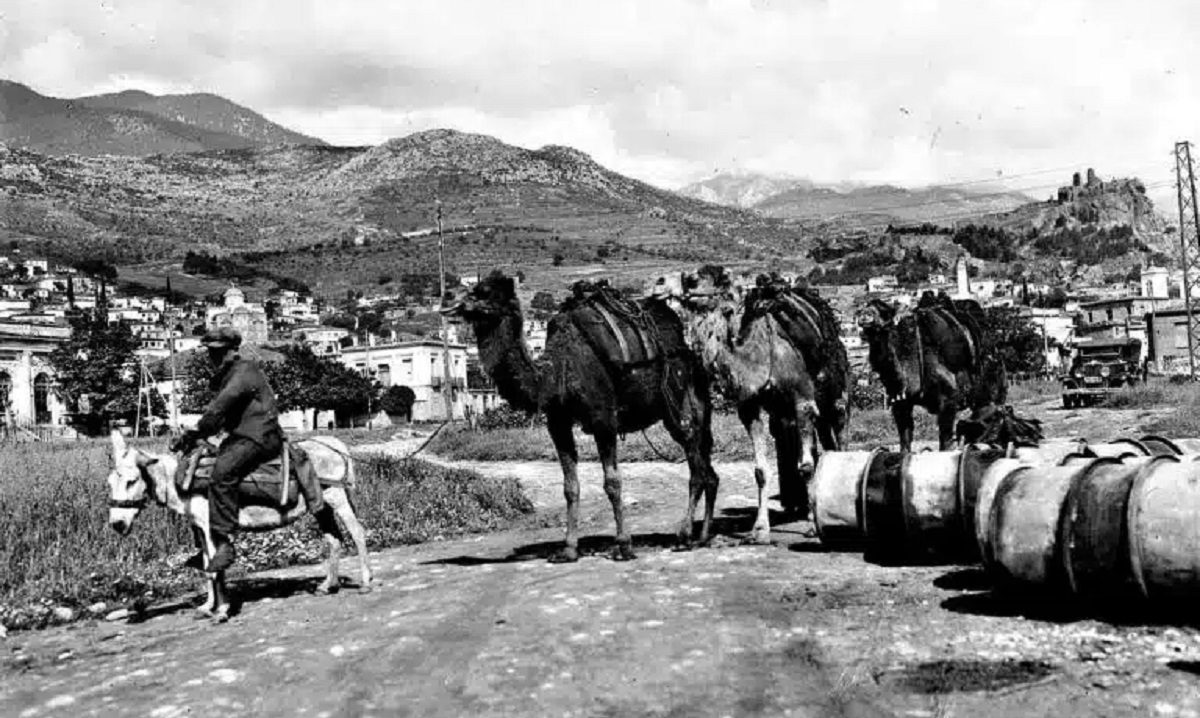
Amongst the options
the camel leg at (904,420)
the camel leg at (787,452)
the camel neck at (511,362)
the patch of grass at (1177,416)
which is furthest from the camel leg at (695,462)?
the patch of grass at (1177,416)

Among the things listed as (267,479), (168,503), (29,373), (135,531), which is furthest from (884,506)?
(29,373)

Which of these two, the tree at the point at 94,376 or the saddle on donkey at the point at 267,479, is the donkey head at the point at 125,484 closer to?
the saddle on donkey at the point at 267,479

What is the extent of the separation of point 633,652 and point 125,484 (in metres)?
4.83

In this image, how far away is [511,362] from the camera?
11156mm

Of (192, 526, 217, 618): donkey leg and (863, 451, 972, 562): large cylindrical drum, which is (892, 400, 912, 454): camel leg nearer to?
(863, 451, 972, 562): large cylindrical drum

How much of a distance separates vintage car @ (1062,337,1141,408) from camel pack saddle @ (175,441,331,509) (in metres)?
34.0

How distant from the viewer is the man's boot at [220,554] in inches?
357

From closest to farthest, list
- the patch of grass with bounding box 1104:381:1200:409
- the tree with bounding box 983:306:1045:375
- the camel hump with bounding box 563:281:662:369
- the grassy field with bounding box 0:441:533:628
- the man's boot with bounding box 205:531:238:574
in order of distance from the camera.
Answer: the man's boot with bounding box 205:531:238:574 → the grassy field with bounding box 0:441:533:628 → the camel hump with bounding box 563:281:662:369 → the patch of grass with bounding box 1104:381:1200:409 → the tree with bounding box 983:306:1045:375

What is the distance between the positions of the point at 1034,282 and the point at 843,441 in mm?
201224

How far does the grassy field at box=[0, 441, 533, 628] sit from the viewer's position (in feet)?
35.5

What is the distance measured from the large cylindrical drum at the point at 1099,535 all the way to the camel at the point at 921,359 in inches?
259

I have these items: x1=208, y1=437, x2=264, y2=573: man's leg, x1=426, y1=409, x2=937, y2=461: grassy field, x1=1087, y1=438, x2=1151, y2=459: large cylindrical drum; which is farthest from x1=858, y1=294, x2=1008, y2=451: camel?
x1=426, y1=409, x2=937, y2=461: grassy field

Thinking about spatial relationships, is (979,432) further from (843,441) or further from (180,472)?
(180,472)

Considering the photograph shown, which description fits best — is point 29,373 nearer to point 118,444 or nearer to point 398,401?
point 398,401
